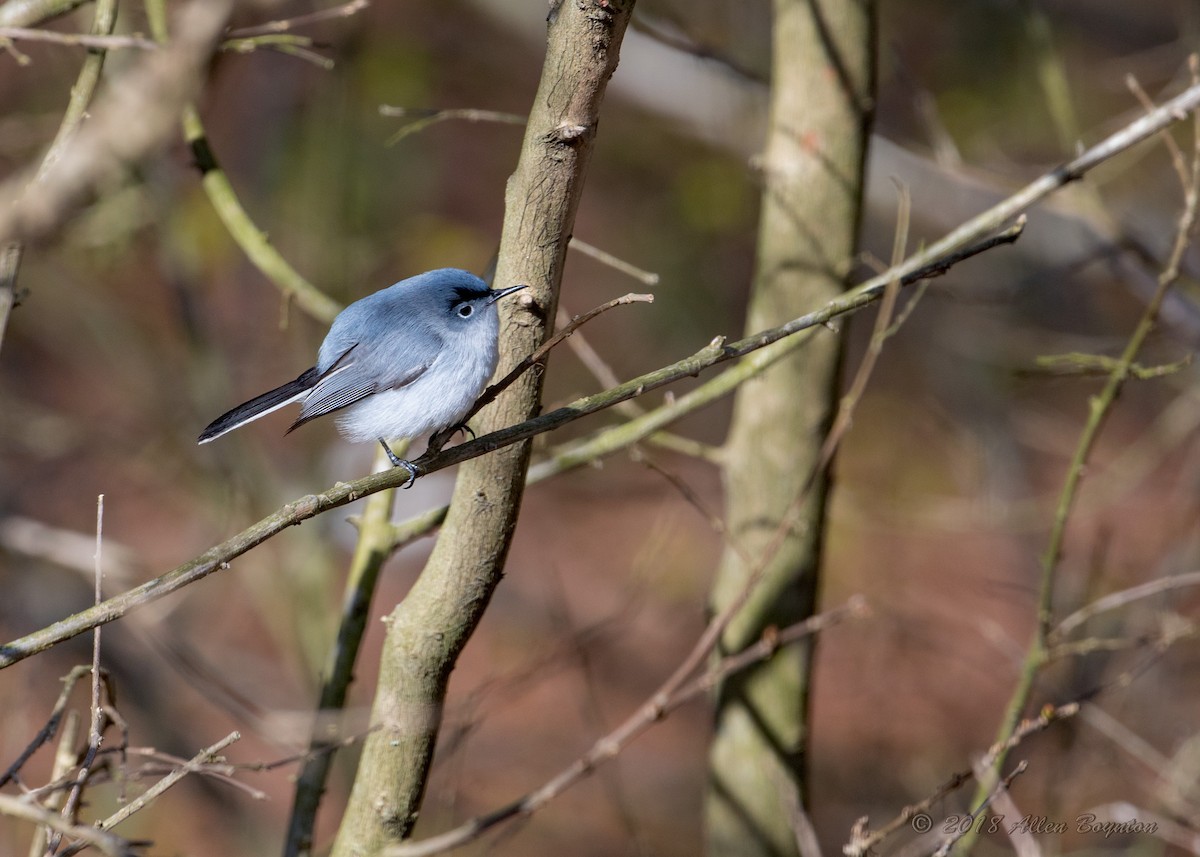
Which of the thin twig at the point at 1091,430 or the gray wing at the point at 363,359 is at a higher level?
the gray wing at the point at 363,359

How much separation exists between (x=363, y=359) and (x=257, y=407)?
13.5 inches

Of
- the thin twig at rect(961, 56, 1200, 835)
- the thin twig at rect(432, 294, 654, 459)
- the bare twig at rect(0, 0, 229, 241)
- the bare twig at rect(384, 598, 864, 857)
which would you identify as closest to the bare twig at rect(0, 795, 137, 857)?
the bare twig at rect(384, 598, 864, 857)

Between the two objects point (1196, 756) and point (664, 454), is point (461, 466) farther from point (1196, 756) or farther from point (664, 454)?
point (664, 454)

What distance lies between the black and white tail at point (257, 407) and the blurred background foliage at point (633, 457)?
0.54 metres

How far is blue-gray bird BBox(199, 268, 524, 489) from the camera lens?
2637mm

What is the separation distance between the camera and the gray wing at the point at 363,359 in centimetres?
274

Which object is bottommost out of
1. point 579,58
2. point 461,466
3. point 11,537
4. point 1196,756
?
point 1196,756

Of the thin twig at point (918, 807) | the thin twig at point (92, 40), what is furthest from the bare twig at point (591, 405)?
the thin twig at point (918, 807)

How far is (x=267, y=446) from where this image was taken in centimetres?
963

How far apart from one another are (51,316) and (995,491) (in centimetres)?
563

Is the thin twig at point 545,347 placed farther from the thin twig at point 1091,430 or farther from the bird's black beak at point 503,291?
the thin twig at point 1091,430

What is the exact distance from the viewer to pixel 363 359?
9.13 feet

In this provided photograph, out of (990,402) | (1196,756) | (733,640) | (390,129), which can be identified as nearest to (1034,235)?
(990,402)

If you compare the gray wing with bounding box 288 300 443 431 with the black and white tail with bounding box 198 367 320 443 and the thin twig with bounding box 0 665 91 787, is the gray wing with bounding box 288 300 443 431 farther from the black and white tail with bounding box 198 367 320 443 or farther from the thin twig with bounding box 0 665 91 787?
the thin twig with bounding box 0 665 91 787
